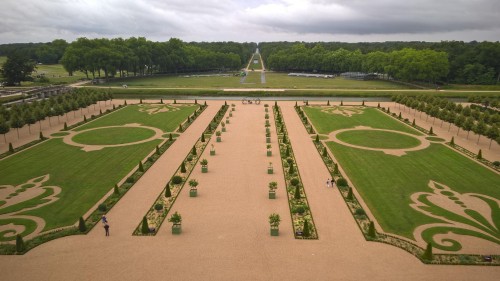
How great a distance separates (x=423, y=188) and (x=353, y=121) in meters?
37.5

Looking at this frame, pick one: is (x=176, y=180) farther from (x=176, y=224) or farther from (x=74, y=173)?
(x=74, y=173)

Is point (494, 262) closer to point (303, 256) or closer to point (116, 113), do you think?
point (303, 256)

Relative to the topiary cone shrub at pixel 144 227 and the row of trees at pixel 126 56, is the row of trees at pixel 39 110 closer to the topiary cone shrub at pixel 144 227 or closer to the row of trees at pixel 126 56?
the topiary cone shrub at pixel 144 227

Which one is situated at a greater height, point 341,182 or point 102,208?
point 341,182

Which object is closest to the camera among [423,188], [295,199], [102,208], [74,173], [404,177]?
[102,208]

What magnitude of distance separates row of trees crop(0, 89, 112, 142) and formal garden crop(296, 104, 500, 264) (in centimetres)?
4866

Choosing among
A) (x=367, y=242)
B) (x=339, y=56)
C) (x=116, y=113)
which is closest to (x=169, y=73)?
(x=339, y=56)

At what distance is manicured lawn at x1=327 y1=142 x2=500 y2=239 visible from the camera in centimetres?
3525

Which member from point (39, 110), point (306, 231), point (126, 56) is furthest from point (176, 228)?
point (126, 56)

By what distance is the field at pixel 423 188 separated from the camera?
33188 millimetres

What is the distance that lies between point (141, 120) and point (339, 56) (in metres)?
142

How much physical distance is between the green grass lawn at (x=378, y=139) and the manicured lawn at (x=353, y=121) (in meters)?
4.14

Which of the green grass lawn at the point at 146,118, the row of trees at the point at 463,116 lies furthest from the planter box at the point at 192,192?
the row of trees at the point at 463,116

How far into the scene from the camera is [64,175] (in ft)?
149
